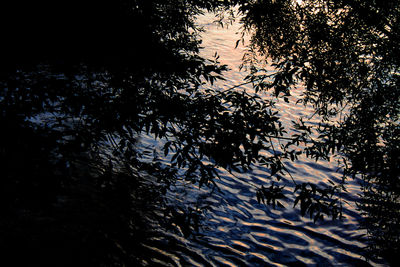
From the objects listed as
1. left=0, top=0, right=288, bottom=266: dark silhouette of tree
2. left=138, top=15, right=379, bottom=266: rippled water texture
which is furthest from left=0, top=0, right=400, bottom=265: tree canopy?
left=138, top=15, right=379, bottom=266: rippled water texture

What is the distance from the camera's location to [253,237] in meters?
8.62

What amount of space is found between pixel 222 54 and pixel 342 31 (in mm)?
19387

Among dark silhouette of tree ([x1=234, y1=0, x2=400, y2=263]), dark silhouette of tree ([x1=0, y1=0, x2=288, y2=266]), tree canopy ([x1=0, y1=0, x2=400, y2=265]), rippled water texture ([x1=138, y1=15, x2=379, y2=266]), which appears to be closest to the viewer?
dark silhouette of tree ([x1=0, y1=0, x2=288, y2=266])

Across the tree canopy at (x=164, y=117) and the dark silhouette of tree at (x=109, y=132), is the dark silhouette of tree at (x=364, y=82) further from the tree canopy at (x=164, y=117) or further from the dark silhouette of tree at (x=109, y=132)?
the dark silhouette of tree at (x=109, y=132)

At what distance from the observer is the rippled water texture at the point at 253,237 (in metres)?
7.52

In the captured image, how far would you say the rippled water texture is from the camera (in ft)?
24.7

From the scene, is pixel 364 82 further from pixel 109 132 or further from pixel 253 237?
pixel 109 132

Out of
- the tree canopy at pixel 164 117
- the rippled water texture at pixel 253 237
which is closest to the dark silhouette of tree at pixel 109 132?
the tree canopy at pixel 164 117

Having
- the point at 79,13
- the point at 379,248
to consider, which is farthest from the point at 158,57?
the point at 379,248

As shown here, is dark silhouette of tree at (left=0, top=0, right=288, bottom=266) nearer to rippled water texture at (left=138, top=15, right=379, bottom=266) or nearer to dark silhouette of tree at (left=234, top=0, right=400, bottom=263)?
rippled water texture at (left=138, top=15, right=379, bottom=266)

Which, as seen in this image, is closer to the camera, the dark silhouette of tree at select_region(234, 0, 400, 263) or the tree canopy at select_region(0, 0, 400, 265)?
the tree canopy at select_region(0, 0, 400, 265)

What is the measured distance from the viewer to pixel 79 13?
8367 millimetres

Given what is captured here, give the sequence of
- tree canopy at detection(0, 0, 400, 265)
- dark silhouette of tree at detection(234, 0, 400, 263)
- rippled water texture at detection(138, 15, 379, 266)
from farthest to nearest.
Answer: rippled water texture at detection(138, 15, 379, 266) → dark silhouette of tree at detection(234, 0, 400, 263) → tree canopy at detection(0, 0, 400, 265)

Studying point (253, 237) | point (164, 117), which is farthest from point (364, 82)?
point (164, 117)
